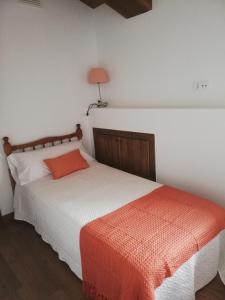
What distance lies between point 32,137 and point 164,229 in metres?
1.87

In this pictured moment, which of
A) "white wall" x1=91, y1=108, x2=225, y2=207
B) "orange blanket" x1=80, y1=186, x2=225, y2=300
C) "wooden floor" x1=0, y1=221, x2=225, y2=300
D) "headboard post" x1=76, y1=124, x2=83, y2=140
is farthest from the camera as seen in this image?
"headboard post" x1=76, y1=124, x2=83, y2=140

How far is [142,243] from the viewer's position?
4.54 feet

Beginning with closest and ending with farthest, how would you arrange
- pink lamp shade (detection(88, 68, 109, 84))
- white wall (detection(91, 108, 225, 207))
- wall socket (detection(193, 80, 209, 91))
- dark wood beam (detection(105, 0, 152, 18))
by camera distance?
1. white wall (detection(91, 108, 225, 207))
2. wall socket (detection(193, 80, 209, 91))
3. dark wood beam (detection(105, 0, 152, 18))
4. pink lamp shade (detection(88, 68, 109, 84))

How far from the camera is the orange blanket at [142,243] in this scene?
125 centimetres

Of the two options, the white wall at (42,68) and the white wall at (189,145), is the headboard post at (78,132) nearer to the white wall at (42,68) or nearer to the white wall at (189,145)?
the white wall at (42,68)

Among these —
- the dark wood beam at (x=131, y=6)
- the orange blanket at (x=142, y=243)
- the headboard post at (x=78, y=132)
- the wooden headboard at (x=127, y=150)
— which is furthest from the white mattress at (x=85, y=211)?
the dark wood beam at (x=131, y=6)

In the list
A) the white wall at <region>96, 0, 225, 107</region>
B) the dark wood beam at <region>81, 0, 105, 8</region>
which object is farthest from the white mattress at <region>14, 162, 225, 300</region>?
the dark wood beam at <region>81, 0, 105, 8</region>

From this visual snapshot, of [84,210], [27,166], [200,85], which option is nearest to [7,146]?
[27,166]

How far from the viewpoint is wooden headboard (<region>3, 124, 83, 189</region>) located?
2.50m

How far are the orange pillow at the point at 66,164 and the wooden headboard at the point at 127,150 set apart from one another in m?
0.41

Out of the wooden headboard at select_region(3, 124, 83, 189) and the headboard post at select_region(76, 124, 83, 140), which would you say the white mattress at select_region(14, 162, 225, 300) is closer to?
the wooden headboard at select_region(3, 124, 83, 189)

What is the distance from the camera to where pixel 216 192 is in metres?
2.03

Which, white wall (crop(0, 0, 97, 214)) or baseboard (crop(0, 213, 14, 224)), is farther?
baseboard (crop(0, 213, 14, 224))

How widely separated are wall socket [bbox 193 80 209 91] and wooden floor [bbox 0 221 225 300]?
1509 millimetres
